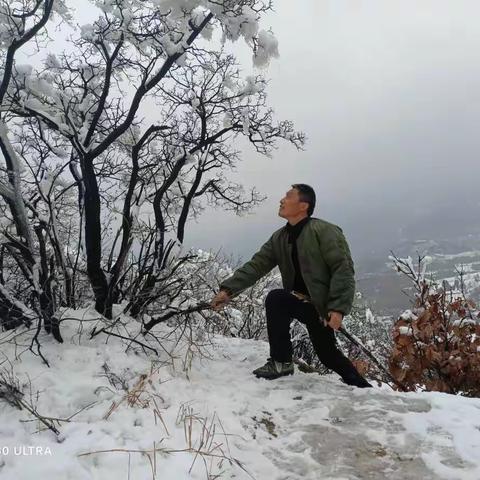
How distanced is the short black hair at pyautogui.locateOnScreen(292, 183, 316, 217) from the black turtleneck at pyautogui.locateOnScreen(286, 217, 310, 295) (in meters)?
0.13

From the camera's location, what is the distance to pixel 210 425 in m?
3.22

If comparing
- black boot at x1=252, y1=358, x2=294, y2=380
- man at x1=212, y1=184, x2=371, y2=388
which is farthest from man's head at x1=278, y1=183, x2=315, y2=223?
black boot at x1=252, y1=358, x2=294, y2=380

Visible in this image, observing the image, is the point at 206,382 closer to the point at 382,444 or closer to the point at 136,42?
the point at 382,444

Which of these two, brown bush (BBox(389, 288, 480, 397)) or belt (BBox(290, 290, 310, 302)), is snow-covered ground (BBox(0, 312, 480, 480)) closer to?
belt (BBox(290, 290, 310, 302))

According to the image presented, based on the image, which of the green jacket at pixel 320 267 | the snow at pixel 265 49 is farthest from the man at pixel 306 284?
the snow at pixel 265 49

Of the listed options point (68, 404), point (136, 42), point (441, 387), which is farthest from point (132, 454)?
point (136, 42)

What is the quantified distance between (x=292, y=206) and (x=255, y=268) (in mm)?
721

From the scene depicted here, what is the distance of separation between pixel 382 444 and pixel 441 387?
1.92 meters

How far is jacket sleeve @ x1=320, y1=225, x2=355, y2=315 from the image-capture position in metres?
3.99

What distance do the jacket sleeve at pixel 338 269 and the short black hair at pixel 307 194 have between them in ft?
1.03

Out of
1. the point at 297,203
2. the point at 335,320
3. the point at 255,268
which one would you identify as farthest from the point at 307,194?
the point at 335,320

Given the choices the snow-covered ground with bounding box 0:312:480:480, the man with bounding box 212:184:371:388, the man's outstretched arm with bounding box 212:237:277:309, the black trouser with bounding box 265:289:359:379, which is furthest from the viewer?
the man's outstretched arm with bounding box 212:237:277:309

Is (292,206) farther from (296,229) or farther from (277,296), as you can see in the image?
(277,296)

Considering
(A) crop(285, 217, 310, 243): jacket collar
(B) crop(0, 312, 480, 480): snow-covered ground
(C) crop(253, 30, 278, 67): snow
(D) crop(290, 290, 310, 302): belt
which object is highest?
(C) crop(253, 30, 278, 67): snow
